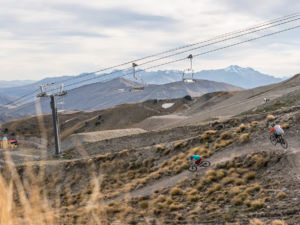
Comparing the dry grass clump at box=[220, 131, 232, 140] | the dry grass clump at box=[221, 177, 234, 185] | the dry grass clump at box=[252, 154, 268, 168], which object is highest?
the dry grass clump at box=[220, 131, 232, 140]

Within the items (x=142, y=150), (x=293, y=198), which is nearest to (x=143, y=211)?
(x=293, y=198)

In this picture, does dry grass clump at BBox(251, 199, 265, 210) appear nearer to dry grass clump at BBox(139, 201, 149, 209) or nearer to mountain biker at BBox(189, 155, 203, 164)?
dry grass clump at BBox(139, 201, 149, 209)

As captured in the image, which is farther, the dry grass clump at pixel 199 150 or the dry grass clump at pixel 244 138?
the dry grass clump at pixel 199 150

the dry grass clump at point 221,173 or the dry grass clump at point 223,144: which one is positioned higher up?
the dry grass clump at point 223,144

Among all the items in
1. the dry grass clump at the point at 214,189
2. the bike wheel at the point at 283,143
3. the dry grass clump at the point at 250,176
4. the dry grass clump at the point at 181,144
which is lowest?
the dry grass clump at the point at 214,189

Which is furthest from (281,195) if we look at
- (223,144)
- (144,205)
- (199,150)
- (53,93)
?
(53,93)

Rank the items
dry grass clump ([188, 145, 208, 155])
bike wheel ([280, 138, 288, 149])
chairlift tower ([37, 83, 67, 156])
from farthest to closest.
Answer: chairlift tower ([37, 83, 67, 156]) < dry grass clump ([188, 145, 208, 155]) < bike wheel ([280, 138, 288, 149])

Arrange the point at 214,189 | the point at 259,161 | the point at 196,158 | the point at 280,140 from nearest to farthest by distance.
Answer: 1. the point at 214,189
2. the point at 259,161
3. the point at 280,140
4. the point at 196,158

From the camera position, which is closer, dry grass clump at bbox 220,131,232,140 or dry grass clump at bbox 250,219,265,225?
dry grass clump at bbox 250,219,265,225

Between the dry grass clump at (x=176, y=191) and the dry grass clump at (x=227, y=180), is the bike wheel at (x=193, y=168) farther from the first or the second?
the dry grass clump at (x=227, y=180)

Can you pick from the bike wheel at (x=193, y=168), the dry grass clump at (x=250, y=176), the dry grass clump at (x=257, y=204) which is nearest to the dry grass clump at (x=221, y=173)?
the dry grass clump at (x=250, y=176)

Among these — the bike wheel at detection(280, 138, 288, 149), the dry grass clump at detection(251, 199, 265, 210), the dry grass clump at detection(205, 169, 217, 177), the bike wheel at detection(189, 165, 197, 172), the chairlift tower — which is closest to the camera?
the dry grass clump at detection(251, 199, 265, 210)

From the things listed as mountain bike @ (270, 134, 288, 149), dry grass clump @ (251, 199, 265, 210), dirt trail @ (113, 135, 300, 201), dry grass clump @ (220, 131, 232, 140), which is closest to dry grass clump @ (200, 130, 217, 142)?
dry grass clump @ (220, 131, 232, 140)

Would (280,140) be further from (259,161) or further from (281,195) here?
(281,195)
